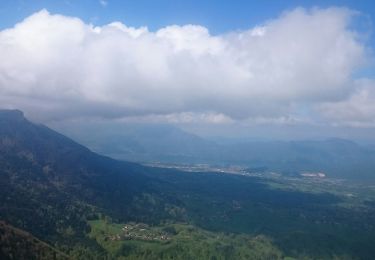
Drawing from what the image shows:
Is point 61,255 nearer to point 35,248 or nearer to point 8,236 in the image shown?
point 35,248

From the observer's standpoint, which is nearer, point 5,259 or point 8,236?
point 5,259

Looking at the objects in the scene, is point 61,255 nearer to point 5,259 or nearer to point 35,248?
point 35,248

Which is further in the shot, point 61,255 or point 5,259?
point 61,255

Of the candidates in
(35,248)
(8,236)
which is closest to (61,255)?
(35,248)

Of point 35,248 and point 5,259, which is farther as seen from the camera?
point 35,248
